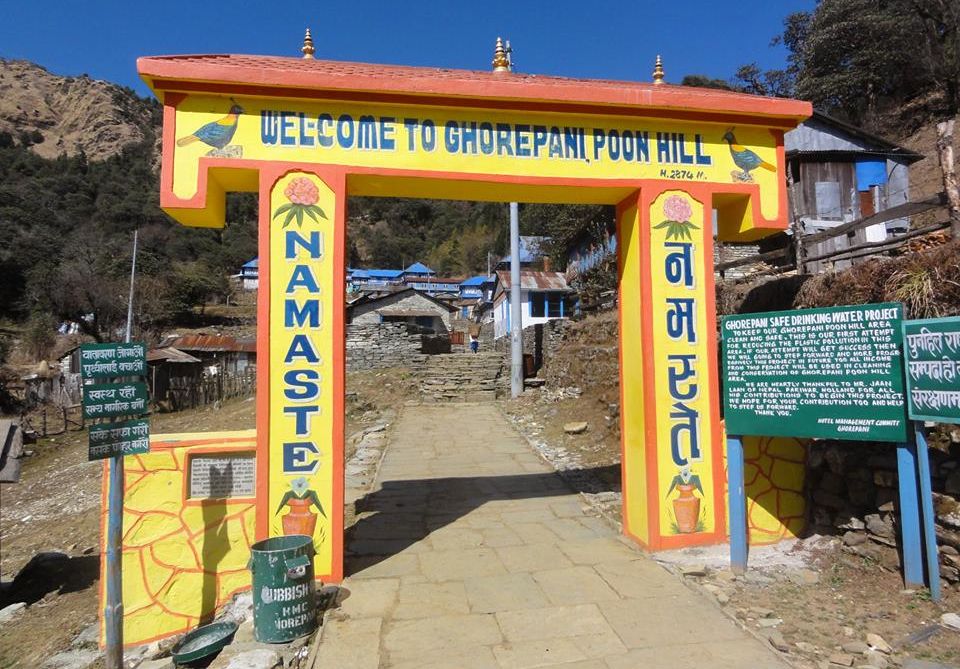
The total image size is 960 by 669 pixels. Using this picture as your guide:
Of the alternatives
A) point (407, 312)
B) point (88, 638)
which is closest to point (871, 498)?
point (88, 638)

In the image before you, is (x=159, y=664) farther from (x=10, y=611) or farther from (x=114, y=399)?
(x=10, y=611)

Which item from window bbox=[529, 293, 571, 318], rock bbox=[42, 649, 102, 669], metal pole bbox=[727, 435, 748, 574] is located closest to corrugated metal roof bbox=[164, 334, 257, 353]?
window bbox=[529, 293, 571, 318]

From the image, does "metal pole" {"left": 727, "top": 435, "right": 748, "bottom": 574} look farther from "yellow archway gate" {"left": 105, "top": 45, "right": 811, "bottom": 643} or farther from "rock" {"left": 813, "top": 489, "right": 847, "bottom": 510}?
"rock" {"left": 813, "top": 489, "right": 847, "bottom": 510}

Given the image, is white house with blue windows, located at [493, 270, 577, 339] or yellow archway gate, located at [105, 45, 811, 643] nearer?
yellow archway gate, located at [105, 45, 811, 643]

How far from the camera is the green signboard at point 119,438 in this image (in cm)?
364

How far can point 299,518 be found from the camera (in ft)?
14.7

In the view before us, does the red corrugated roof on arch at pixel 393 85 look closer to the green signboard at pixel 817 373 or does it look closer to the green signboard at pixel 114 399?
the green signboard at pixel 817 373

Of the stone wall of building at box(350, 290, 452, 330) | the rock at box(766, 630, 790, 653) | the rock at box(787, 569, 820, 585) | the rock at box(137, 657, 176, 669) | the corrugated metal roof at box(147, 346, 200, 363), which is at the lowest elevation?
the rock at box(137, 657, 176, 669)

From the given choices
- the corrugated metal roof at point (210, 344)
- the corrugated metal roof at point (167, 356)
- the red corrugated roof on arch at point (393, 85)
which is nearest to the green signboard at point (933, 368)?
the red corrugated roof on arch at point (393, 85)

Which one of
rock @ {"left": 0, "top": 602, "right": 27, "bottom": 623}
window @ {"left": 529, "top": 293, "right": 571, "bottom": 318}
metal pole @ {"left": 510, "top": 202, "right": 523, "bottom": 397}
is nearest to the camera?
rock @ {"left": 0, "top": 602, "right": 27, "bottom": 623}

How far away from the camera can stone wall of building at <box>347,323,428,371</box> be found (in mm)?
21641

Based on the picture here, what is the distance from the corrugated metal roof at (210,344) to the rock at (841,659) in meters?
26.5

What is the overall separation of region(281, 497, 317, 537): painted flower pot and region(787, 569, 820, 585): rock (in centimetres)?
378

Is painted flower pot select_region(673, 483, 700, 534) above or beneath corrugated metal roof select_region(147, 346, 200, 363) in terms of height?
beneath
